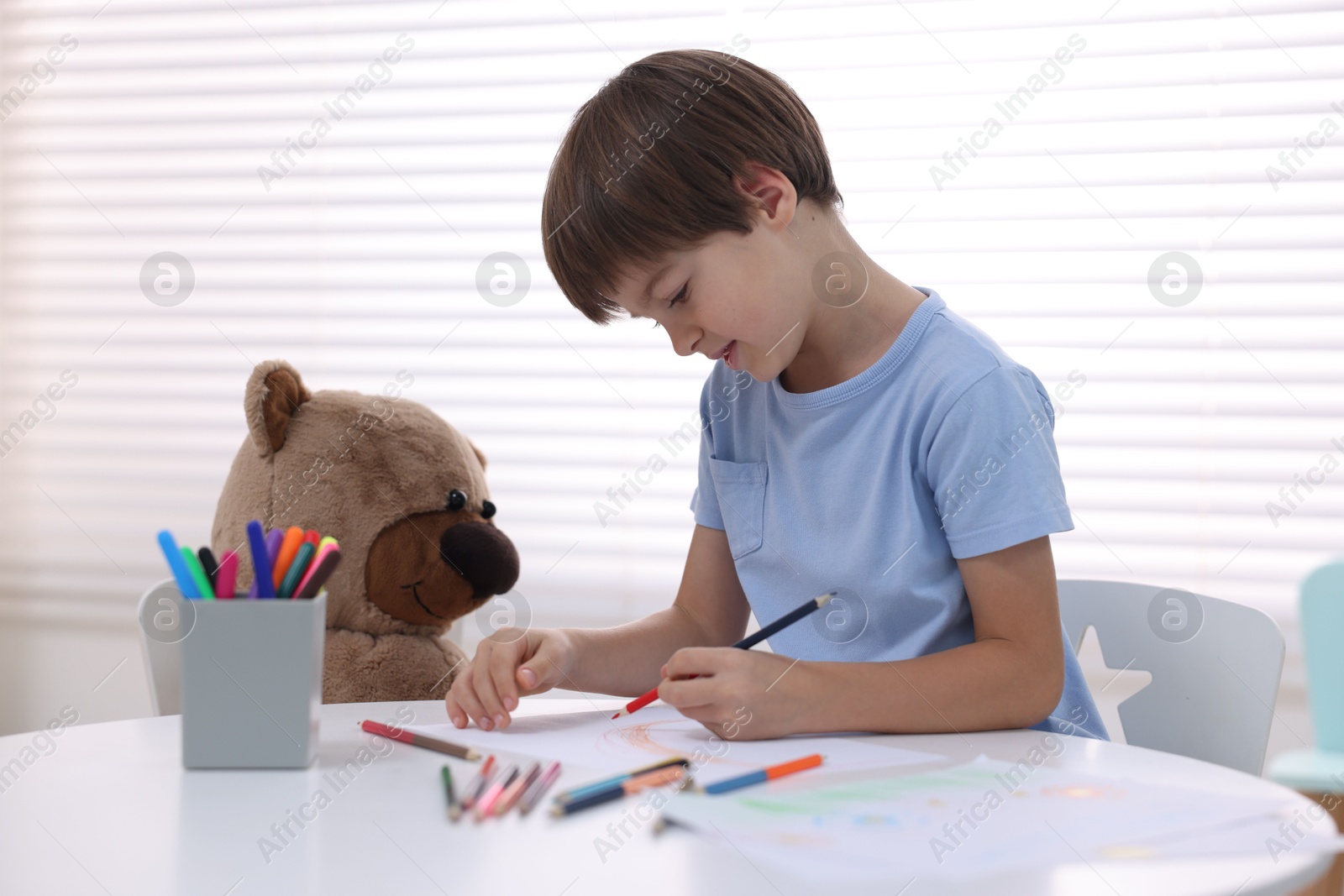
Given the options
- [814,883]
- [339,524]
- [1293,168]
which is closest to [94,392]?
[339,524]

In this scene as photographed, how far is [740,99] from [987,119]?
74cm

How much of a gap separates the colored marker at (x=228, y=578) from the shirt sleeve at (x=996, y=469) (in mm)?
515

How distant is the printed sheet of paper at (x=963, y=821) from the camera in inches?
19.8

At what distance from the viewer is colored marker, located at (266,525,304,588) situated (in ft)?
2.26

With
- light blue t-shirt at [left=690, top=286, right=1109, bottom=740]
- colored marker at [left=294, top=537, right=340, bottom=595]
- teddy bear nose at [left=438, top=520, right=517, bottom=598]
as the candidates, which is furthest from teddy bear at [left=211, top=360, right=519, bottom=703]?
colored marker at [left=294, top=537, right=340, bottom=595]

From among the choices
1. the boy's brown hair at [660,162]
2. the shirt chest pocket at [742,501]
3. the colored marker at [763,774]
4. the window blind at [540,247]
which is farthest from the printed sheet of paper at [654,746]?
the window blind at [540,247]

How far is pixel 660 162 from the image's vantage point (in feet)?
2.63

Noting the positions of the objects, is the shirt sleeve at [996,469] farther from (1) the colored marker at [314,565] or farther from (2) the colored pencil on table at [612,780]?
(1) the colored marker at [314,565]

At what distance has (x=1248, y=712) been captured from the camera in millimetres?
898

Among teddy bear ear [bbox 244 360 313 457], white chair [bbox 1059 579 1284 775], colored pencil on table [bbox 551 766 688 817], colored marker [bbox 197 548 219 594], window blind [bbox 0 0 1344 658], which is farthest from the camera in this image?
window blind [bbox 0 0 1344 658]

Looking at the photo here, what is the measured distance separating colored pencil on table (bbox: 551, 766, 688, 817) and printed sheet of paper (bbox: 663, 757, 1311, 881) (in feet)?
0.08

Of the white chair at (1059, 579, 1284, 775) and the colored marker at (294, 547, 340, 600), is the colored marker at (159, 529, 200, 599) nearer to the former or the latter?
the colored marker at (294, 547, 340, 600)

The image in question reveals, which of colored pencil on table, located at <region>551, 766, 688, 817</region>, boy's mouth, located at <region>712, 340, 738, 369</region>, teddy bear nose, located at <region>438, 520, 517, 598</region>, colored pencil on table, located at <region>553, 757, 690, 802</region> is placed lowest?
teddy bear nose, located at <region>438, 520, 517, 598</region>

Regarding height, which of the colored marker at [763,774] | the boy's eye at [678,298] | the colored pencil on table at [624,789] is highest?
the boy's eye at [678,298]
